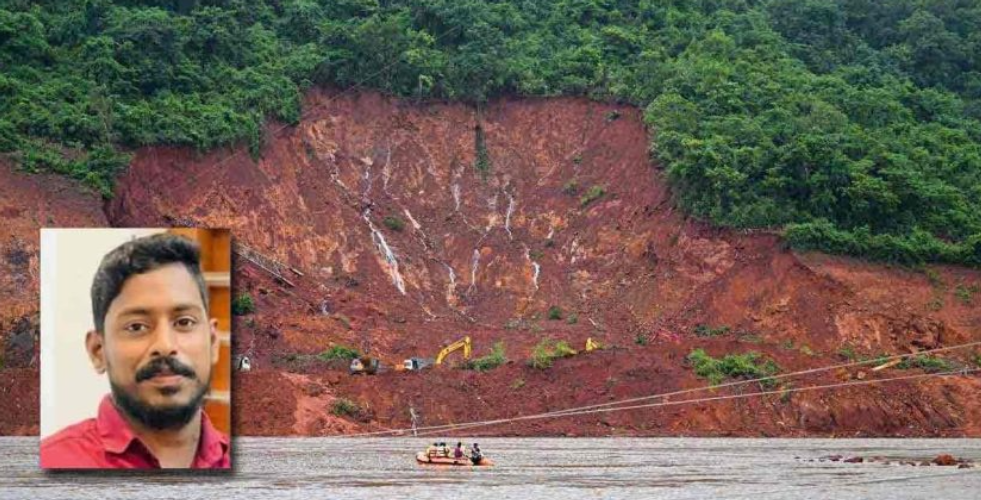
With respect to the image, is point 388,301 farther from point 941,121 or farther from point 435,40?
point 941,121

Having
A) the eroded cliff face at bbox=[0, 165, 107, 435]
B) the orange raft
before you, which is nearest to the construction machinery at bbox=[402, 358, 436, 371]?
the eroded cliff face at bbox=[0, 165, 107, 435]


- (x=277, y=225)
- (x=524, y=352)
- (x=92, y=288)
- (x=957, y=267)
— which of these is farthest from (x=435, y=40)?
(x=92, y=288)

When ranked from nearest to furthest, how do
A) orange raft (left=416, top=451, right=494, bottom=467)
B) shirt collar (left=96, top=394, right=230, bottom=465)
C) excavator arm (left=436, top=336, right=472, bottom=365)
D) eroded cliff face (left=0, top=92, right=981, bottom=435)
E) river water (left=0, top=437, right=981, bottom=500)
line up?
shirt collar (left=96, top=394, right=230, bottom=465)
river water (left=0, top=437, right=981, bottom=500)
orange raft (left=416, top=451, right=494, bottom=467)
eroded cliff face (left=0, top=92, right=981, bottom=435)
excavator arm (left=436, top=336, right=472, bottom=365)

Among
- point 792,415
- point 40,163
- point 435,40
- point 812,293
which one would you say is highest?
point 435,40

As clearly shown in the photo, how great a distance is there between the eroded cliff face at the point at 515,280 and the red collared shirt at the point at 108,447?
4782 centimetres

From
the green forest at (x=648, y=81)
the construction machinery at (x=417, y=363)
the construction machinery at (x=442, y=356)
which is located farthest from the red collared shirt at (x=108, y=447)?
the green forest at (x=648, y=81)

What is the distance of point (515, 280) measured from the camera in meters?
82.4

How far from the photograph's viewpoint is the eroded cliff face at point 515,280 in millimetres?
69750

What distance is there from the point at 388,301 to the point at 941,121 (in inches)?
1279

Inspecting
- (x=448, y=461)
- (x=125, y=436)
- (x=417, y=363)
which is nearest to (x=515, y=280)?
(x=417, y=363)

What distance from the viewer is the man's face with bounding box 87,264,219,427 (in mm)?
18344

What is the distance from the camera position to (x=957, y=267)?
78.8m

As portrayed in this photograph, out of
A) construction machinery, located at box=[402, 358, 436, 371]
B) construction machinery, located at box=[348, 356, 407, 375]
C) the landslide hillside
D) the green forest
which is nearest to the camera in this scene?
the landslide hillside

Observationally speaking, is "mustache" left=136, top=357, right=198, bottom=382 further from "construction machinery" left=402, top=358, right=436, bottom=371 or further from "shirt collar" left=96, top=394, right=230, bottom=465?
"construction machinery" left=402, top=358, right=436, bottom=371
